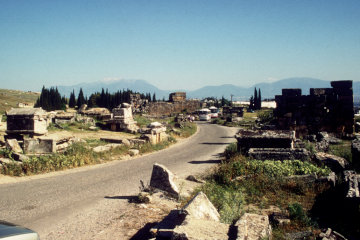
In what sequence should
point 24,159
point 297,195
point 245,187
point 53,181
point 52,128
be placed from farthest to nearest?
point 52,128, point 24,159, point 53,181, point 245,187, point 297,195

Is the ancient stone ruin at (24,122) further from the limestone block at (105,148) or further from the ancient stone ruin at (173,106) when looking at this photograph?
the ancient stone ruin at (173,106)

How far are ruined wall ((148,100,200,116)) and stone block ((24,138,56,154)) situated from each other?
32.8 metres

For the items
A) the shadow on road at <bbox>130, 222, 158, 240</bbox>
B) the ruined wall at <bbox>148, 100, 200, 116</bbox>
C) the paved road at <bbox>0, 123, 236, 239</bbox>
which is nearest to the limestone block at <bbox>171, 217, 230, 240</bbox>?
the shadow on road at <bbox>130, 222, 158, 240</bbox>

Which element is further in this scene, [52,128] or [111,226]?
[52,128]

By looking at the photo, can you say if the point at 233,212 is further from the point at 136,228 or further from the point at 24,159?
the point at 24,159

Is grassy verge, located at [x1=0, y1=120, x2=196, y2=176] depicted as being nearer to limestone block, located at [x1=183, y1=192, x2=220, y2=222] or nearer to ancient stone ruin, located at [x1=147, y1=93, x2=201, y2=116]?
limestone block, located at [x1=183, y1=192, x2=220, y2=222]

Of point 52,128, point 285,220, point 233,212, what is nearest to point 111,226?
point 233,212

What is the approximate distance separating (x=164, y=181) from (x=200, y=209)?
2.69 m

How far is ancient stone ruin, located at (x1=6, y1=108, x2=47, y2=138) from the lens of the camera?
50.3ft

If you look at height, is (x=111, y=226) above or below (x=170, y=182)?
below

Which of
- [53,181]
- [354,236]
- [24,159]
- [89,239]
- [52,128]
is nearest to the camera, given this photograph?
[354,236]

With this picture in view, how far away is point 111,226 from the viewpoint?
6.43m

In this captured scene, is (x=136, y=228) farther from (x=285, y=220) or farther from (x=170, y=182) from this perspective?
(x=285, y=220)

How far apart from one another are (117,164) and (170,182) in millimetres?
5823
